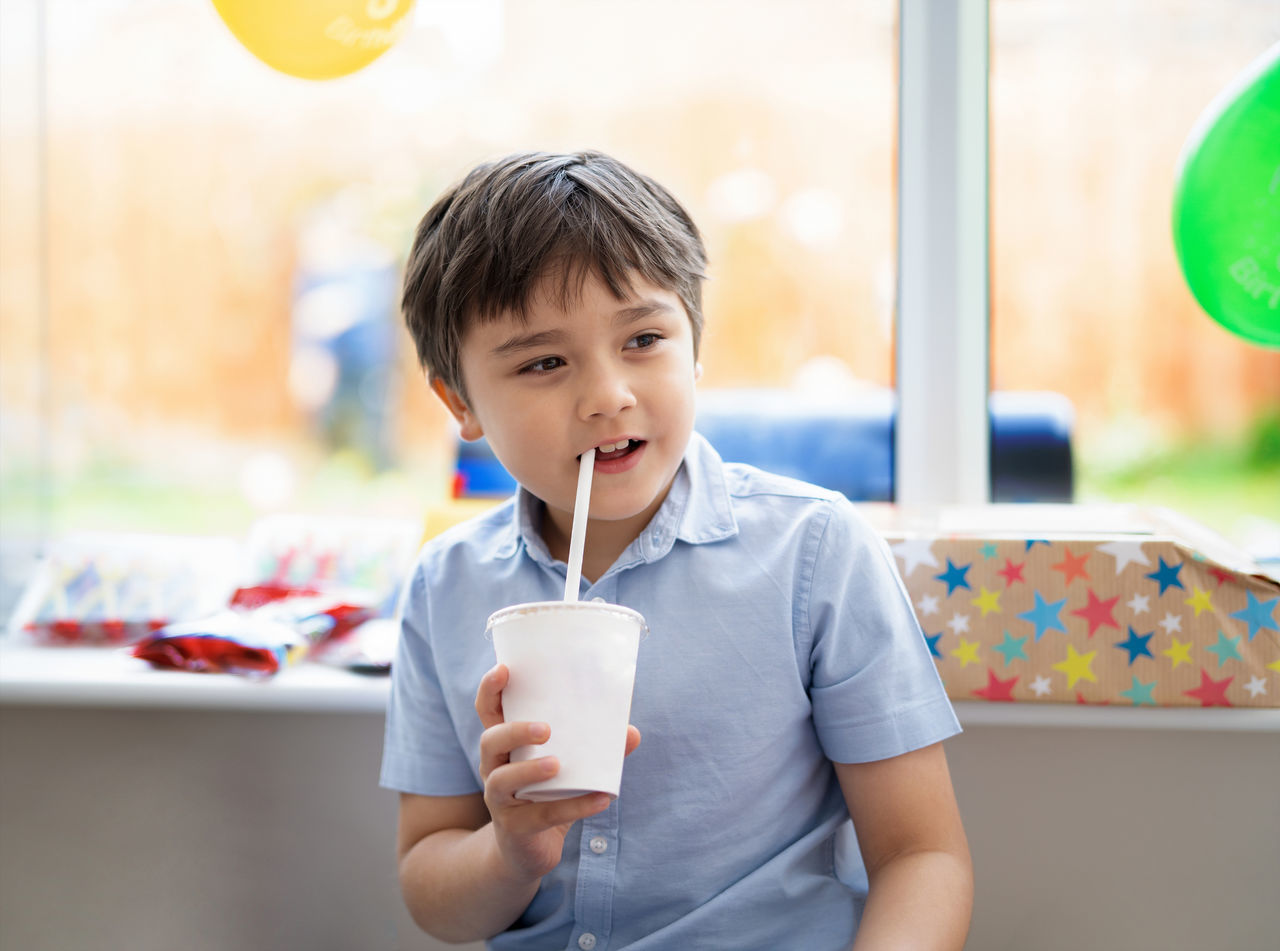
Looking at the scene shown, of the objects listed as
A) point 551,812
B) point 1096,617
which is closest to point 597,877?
point 551,812

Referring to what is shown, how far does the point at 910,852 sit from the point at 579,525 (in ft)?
1.22

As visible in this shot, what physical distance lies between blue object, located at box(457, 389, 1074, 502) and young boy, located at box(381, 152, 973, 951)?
53 cm

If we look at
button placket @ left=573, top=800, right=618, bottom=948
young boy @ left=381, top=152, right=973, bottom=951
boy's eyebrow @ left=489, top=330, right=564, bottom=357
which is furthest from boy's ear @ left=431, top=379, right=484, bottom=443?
button placket @ left=573, top=800, right=618, bottom=948

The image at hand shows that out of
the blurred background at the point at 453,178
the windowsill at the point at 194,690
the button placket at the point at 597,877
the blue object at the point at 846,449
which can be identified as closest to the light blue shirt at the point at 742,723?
the button placket at the point at 597,877

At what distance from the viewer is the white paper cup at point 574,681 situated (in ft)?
2.07

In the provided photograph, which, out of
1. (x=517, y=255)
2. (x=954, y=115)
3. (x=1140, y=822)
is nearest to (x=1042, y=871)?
(x=1140, y=822)

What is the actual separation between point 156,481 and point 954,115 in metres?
1.46

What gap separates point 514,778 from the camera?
0.63 m

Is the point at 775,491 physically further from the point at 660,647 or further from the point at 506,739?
the point at 506,739

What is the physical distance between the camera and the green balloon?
3.48 feet

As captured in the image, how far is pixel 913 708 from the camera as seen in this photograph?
2.65 feet

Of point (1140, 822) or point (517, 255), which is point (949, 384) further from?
point (517, 255)

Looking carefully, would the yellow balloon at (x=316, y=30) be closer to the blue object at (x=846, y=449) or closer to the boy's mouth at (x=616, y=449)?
the blue object at (x=846, y=449)

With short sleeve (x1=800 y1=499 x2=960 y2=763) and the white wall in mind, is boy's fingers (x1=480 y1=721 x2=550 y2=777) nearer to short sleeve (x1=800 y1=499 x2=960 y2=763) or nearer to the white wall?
short sleeve (x1=800 y1=499 x2=960 y2=763)
